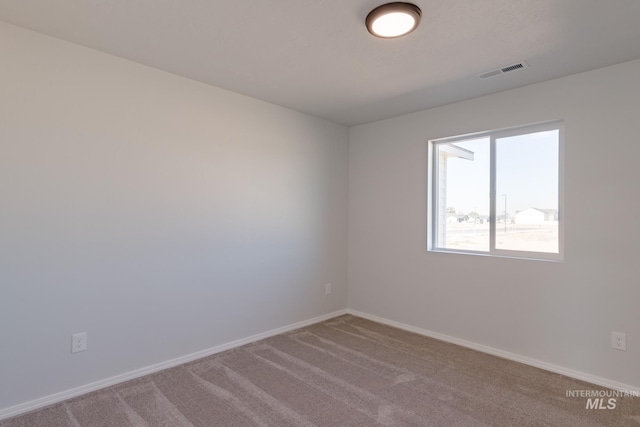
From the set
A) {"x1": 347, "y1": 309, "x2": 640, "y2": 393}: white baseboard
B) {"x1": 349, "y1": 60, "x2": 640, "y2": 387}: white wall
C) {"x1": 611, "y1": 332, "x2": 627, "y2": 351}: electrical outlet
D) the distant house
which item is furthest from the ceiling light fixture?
{"x1": 347, "y1": 309, "x2": 640, "y2": 393}: white baseboard

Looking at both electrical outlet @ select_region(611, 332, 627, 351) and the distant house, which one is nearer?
electrical outlet @ select_region(611, 332, 627, 351)

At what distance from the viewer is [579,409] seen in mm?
2223

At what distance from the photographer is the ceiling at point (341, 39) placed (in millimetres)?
1919

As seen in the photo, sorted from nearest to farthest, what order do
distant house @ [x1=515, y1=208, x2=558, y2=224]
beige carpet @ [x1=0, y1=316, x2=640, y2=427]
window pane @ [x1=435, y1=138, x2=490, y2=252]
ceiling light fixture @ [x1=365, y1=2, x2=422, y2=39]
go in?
ceiling light fixture @ [x1=365, y1=2, x2=422, y2=39] → beige carpet @ [x1=0, y1=316, x2=640, y2=427] → distant house @ [x1=515, y1=208, x2=558, y2=224] → window pane @ [x1=435, y1=138, x2=490, y2=252]

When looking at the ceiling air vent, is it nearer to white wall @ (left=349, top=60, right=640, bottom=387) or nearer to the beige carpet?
white wall @ (left=349, top=60, right=640, bottom=387)

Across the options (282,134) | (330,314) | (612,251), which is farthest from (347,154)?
(612,251)

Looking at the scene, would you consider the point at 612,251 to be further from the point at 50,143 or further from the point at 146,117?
the point at 50,143

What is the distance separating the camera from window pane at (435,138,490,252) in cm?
336

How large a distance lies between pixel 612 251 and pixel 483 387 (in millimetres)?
1407

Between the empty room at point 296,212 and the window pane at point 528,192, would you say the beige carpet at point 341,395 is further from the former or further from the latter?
the window pane at point 528,192

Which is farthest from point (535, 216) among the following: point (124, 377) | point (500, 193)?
point (124, 377)

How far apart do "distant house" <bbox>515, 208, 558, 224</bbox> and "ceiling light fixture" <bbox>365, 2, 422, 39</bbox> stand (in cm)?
198

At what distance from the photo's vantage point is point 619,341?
2.51 m

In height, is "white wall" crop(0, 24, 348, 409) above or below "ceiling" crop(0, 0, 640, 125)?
below
